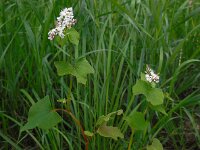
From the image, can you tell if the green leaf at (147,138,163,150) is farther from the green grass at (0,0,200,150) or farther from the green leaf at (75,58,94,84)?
the green leaf at (75,58,94,84)

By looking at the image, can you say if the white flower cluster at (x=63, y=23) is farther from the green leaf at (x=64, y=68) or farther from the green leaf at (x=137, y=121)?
the green leaf at (x=137, y=121)

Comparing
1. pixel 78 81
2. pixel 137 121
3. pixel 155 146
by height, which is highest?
pixel 78 81

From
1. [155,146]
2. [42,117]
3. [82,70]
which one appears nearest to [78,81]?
[82,70]

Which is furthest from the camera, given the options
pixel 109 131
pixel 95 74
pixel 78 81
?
pixel 95 74

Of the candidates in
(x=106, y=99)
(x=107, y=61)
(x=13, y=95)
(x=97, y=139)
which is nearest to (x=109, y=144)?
(x=97, y=139)

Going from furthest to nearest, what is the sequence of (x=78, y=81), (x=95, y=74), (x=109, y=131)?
(x=95, y=74)
(x=109, y=131)
(x=78, y=81)

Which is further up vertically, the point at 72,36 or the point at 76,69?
the point at 72,36

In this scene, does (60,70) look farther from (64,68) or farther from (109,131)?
(109,131)
